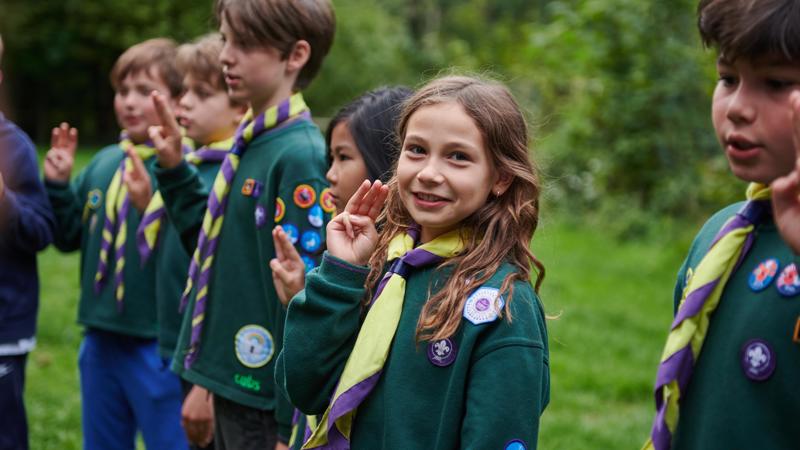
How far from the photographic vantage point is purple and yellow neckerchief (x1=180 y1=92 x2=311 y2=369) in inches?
133

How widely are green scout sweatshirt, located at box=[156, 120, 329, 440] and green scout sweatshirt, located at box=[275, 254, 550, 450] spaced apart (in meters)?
0.79

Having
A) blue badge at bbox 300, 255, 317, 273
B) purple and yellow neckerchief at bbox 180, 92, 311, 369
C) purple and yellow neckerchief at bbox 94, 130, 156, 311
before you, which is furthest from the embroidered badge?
purple and yellow neckerchief at bbox 94, 130, 156, 311

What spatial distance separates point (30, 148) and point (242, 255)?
1.23 meters

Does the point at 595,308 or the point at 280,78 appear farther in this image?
the point at 595,308

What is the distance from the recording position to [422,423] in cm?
227

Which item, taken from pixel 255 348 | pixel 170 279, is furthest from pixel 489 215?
pixel 170 279

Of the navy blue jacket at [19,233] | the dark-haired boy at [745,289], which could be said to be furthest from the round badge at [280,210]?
the dark-haired boy at [745,289]

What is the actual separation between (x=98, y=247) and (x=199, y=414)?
1109 mm

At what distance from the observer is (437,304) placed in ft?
7.59

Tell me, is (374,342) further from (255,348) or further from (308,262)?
(255,348)

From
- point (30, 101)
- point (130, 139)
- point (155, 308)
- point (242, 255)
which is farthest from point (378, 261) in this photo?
point (30, 101)

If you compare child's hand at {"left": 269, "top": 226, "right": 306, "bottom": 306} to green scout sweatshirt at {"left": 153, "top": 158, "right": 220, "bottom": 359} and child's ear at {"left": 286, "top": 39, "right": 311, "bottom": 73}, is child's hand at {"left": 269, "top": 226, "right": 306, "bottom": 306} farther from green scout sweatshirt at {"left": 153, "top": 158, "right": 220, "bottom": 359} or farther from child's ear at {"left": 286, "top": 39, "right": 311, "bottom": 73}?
green scout sweatshirt at {"left": 153, "top": 158, "right": 220, "bottom": 359}

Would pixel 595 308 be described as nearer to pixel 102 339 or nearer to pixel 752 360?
pixel 102 339

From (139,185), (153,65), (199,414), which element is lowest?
(199,414)
